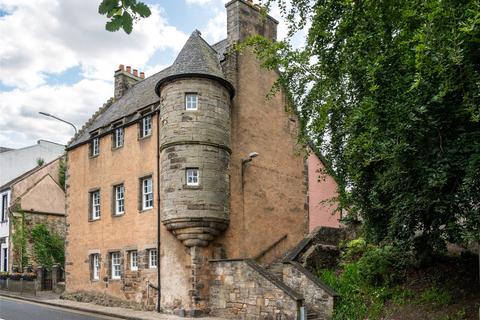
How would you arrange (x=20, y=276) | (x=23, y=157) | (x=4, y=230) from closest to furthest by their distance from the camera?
(x=20, y=276) < (x=4, y=230) < (x=23, y=157)

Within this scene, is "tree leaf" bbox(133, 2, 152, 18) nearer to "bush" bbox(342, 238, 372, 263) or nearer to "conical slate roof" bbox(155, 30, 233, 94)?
"conical slate roof" bbox(155, 30, 233, 94)

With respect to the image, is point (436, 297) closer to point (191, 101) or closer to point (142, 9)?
point (191, 101)

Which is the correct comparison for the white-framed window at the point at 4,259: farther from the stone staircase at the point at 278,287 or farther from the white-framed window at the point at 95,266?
the stone staircase at the point at 278,287

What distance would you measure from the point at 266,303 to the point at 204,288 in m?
3.30

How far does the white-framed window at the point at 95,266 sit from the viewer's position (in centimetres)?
2470

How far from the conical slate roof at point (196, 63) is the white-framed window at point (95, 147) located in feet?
19.3

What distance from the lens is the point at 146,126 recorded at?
75.5 ft

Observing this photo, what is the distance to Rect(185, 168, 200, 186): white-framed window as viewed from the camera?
20.0 metres

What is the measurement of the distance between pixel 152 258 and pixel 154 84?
922cm

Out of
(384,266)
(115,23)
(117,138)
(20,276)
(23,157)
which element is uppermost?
(23,157)

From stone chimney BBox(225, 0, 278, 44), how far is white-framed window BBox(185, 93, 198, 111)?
3.62 m

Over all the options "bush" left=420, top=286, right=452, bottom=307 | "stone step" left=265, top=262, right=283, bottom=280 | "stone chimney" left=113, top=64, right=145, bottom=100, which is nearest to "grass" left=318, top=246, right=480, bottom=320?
"bush" left=420, top=286, right=452, bottom=307

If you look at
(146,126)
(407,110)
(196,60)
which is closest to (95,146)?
(146,126)

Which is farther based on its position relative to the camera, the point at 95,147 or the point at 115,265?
the point at 95,147
